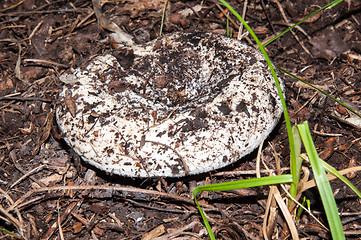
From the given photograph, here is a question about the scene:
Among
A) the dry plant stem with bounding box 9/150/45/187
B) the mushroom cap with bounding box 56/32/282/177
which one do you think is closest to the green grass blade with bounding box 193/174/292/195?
the mushroom cap with bounding box 56/32/282/177

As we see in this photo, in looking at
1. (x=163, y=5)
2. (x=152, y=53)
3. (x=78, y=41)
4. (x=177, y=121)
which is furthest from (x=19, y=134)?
(x=163, y=5)

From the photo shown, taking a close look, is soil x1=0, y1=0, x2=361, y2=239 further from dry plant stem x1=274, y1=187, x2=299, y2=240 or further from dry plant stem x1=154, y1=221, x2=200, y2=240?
dry plant stem x1=274, y1=187, x2=299, y2=240

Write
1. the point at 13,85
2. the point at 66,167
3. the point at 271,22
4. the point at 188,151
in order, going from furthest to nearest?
the point at 271,22, the point at 13,85, the point at 66,167, the point at 188,151

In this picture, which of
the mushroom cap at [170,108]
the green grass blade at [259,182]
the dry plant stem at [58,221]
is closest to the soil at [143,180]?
the dry plant stem at [58,221]

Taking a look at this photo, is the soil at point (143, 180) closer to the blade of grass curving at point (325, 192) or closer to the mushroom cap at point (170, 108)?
the mushroom cap at point (170, 108)

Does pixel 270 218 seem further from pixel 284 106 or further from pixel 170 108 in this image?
pixel 170 108

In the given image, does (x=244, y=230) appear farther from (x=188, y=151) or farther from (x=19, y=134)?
(x=19, y=134)

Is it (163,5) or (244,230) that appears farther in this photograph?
(163,5)

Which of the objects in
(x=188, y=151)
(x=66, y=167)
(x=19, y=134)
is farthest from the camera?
(x=19, y=134)
